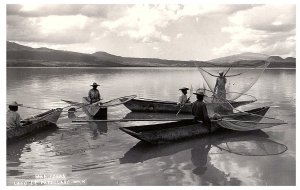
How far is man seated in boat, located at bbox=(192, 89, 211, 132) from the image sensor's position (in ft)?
34.0

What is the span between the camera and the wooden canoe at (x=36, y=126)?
10189mm

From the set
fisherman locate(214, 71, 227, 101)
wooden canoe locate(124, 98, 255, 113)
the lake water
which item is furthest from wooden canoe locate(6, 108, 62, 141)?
fisherman locate(214, 71, 227, 101)

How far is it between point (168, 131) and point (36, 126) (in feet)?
14.8

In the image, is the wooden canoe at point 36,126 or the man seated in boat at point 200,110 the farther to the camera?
the man seated in boat at point 200,110

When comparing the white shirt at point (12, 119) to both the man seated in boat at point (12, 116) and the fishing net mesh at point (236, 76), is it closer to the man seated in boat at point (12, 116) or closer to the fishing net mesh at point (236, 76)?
the man seated in boat at point (12, 116)

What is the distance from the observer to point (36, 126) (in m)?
11.4

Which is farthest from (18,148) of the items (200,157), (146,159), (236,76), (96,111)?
(236,76)

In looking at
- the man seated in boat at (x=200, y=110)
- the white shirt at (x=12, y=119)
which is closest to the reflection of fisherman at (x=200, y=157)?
the man seated in boat at (x=200, y=110)

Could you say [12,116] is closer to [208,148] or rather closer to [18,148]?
[18,148]

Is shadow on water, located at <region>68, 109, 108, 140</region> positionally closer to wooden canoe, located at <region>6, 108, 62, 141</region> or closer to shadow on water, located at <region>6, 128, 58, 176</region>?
wooden canoe, located at <region>6, 108, 62, 141</region>

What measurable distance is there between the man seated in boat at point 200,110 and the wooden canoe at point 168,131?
0.54 ft
